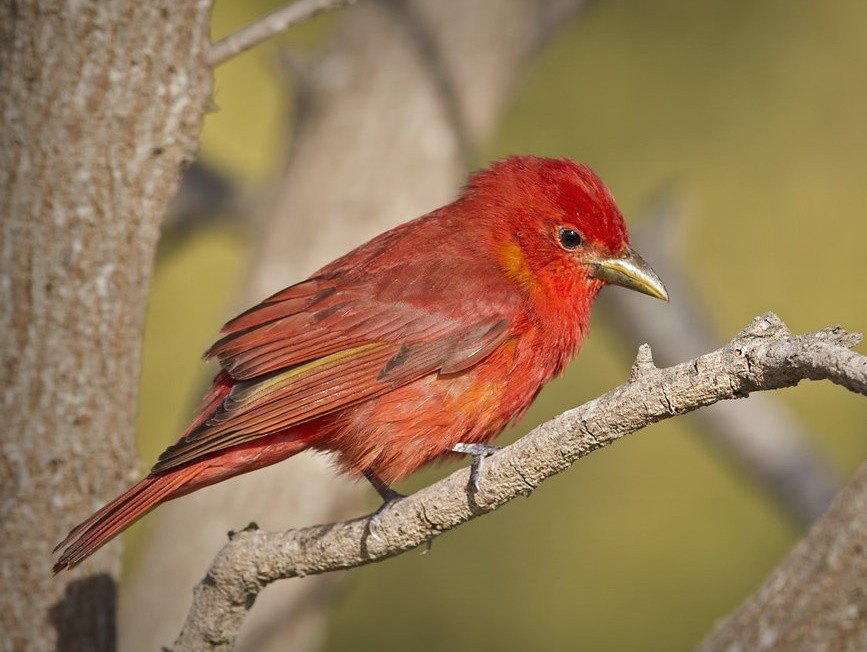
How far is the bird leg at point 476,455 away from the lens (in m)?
2.93

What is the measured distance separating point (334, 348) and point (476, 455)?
2.35 ft

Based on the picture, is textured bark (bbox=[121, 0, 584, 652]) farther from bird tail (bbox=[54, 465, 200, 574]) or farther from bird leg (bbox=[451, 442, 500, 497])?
bird tail (bbox=[54, 465, 200, 574])

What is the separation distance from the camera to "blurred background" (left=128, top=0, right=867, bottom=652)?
6250mm

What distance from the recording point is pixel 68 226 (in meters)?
3.36

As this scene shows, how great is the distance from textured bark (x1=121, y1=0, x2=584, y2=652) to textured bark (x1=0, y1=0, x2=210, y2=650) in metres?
1.61

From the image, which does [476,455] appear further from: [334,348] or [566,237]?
[566,237]

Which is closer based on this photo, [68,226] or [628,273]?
[68,226]

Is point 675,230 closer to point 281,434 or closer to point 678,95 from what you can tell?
point 678,95

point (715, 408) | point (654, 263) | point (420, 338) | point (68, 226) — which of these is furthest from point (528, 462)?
point (654, 263)

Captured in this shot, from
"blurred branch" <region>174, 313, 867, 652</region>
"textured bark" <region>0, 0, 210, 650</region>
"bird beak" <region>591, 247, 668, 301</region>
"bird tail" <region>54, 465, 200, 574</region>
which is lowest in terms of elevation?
"blurred branch" <region>174, 313, 867, 652</region>

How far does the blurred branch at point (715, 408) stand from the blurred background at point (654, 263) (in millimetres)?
38

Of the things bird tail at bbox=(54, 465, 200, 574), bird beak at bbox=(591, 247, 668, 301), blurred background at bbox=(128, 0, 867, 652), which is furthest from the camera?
blurred background at bbox=(128, 0, 867, 652)

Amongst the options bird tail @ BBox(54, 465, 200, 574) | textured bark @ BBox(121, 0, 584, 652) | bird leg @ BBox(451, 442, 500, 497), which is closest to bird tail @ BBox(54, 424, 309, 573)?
bird tail @ BBox(54, 465, 200, 574)

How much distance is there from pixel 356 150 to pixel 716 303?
2.32m
